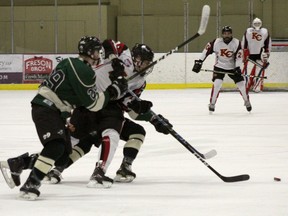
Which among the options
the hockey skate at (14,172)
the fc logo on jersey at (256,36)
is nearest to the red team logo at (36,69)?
the fc logo on jersey at (256,36)

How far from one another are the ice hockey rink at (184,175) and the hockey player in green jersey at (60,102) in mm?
174

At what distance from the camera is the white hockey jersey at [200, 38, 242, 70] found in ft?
36.3

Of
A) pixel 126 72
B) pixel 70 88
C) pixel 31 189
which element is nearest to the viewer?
pixel 31 189

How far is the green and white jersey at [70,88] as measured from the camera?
424 cm

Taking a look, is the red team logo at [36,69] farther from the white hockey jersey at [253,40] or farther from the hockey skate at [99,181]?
the hockey skate at [99,181]

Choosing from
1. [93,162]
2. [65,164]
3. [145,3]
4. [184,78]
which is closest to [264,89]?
[184,78]

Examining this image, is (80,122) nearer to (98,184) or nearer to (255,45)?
(98,184)

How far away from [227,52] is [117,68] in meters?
6.54

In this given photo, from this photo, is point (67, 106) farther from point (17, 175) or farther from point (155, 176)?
point (155, 176)

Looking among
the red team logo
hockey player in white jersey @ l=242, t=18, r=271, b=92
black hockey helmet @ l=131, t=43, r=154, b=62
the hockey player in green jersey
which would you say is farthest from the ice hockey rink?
the red team logo

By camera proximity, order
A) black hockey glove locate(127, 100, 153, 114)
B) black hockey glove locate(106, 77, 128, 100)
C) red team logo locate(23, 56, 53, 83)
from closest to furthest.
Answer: black hockey glove locate(106, 77, 128, 100), black hockey glove locate(127, 100, 153, 114), red team logo locate(23, 56, 53, 83)

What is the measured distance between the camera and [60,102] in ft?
14.2

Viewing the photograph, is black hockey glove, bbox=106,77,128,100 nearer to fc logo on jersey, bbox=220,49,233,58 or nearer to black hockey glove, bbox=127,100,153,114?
black hockey glove, bbox=127,100,153,114

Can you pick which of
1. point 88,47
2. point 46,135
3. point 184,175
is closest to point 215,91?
point 184,175
